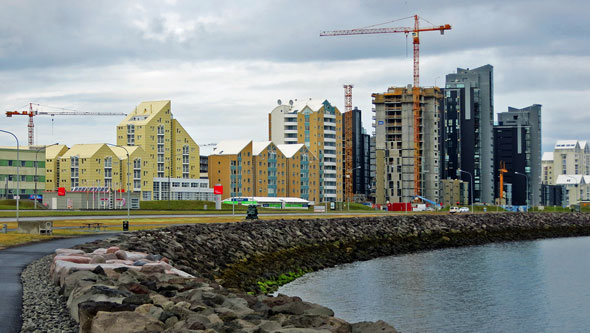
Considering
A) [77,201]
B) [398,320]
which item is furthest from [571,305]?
[77,201]

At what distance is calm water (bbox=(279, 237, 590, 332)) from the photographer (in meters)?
41.9

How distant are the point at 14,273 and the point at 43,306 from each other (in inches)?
372

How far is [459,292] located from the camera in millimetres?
53625

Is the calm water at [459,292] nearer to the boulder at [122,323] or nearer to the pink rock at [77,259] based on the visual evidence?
the pink rock at [77,259]

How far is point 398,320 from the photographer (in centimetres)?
4150

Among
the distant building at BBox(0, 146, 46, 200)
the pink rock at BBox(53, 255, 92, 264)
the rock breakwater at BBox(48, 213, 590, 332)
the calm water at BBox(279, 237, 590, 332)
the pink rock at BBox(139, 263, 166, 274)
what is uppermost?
the distant building at BBox(0, 146, 46, 200)

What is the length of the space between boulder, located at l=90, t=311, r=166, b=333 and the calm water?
22.6m

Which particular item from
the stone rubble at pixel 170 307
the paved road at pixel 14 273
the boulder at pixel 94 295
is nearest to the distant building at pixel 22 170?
the paved road at pixel 14 273

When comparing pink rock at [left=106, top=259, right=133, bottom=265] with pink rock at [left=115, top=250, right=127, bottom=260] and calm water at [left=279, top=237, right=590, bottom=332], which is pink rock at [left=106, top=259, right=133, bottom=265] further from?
calm water at [left=279, top=237, right=590, bottom=332]

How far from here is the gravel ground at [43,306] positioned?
20.9 metres

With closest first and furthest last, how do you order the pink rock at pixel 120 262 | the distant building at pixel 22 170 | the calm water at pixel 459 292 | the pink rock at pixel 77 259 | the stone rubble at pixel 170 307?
the stone rubble at pixel 170 307
the pink rock at pixel 77 259
the pink rock at pixel 120 262
the calm water at pixel 459 292
the distant building at pixel 22 170

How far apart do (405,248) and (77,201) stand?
314 ft

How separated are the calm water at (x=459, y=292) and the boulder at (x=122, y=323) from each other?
74.2 feet

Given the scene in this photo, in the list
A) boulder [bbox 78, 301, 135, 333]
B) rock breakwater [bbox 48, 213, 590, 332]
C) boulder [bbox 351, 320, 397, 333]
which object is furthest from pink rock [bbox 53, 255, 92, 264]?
boulder [bbox 351, 320, 397, 333]
